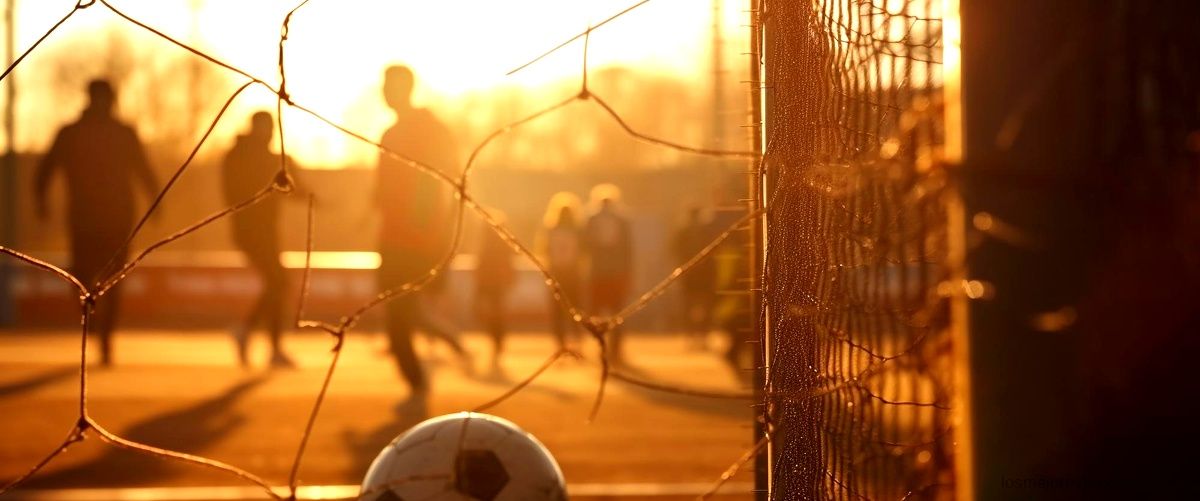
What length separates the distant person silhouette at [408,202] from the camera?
945 centimetres

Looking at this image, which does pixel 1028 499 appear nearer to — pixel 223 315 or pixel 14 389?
pixel 14 389

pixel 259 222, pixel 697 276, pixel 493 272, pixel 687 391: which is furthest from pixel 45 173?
pixel 687 391

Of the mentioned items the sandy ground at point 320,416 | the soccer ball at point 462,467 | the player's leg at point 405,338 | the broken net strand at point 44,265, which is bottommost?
the sandy ground at point 320,416

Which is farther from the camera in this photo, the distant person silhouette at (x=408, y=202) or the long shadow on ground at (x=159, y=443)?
the distant person silhouette at (x=408, y=202)

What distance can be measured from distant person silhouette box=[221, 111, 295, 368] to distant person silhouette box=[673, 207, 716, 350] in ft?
13.5

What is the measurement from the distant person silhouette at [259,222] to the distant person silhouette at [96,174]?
0.59 meters

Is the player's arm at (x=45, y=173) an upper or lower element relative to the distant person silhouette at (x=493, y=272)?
upper

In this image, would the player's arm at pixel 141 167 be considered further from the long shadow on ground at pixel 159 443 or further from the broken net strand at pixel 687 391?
the broken net strand at pixel 687 391

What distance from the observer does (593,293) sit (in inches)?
650

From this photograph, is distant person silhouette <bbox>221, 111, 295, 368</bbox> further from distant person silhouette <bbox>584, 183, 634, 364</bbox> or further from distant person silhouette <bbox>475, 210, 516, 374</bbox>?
distant person silhouette <bbox>584, 183, 634, 364</bbox>

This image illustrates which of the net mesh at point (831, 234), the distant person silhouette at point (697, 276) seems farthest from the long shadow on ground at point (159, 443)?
the distant person silhouette at point (697, 276)

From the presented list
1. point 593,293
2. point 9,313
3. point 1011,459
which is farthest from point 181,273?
point 1011,459

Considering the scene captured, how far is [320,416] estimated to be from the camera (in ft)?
31.0

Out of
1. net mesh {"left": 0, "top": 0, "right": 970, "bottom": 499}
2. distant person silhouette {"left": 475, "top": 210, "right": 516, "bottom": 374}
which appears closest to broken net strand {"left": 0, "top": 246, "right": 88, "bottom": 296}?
net mesh {"left": 0, "top": 0, "right": 970, "bottom": 499}
